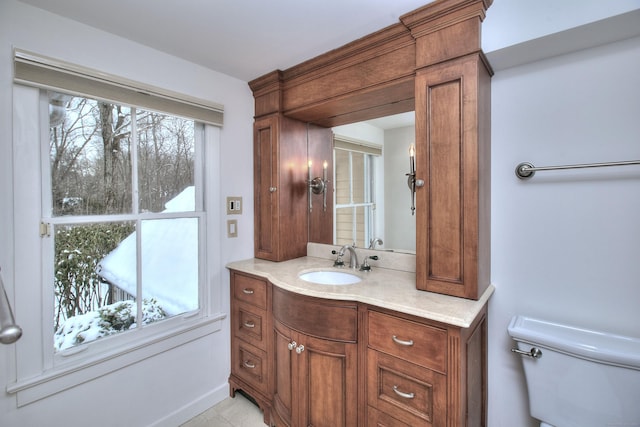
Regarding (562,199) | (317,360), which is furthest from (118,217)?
(562,199)

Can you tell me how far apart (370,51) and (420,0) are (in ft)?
1.17

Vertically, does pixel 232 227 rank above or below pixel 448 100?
below

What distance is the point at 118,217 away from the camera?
5.54 feet

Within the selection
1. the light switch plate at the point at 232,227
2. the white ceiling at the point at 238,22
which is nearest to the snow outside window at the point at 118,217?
the light switch plate at the point at 232,227

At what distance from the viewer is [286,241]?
2.20 metres

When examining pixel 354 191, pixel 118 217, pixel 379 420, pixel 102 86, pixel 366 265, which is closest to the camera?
pixel 379 420

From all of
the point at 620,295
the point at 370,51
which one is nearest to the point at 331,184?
the point at 370,51

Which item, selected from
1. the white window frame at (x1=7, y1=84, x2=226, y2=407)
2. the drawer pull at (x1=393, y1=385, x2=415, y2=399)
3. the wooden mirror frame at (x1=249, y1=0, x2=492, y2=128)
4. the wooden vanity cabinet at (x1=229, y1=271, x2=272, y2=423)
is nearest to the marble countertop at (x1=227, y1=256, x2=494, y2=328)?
the wooden vanity cabinet at (x1=229, y1=271, x2=272, y2=423)

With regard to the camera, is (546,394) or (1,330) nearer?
(1,330)

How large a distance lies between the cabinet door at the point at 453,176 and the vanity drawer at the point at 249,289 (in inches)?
38.5

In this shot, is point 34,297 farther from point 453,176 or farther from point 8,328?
point 453,176

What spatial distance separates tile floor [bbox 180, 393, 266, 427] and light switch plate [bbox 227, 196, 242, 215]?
1343 mm

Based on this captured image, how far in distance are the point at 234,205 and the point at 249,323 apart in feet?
2.79

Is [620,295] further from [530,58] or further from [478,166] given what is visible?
[530,58]
